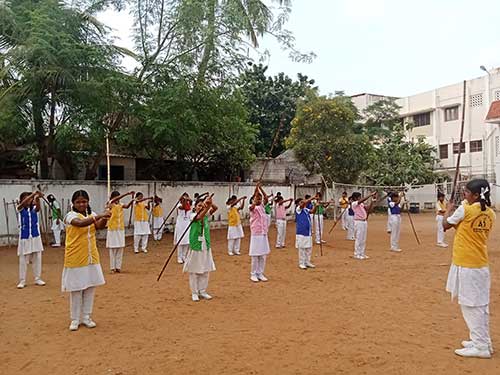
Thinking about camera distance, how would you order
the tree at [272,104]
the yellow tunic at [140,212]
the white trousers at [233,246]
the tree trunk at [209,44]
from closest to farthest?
the yellow tunic at [140,212], the white trousers at [233,246], the tree trunk at [209,44], the tree at [272,104]

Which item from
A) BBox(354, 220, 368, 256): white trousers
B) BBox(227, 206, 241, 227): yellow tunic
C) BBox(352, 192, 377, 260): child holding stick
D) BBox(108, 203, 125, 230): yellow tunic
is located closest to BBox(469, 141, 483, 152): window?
BBox(352, 192, 377, 260): child holding stick

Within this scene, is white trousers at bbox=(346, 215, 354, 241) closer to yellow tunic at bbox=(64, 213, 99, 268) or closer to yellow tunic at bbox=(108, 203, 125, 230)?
yellow tunic at bbox=(108, 203, 125, 230)

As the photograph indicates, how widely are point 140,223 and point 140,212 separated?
1.64ft

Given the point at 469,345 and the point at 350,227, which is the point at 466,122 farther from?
the point at 469,345

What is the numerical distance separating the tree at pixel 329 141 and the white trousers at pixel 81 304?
67.2 feet

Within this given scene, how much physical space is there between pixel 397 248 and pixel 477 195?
31.7ft

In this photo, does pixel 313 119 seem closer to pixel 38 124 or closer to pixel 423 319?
pixel 38 124

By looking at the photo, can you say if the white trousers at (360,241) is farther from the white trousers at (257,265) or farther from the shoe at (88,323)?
the shoe at (88,323)

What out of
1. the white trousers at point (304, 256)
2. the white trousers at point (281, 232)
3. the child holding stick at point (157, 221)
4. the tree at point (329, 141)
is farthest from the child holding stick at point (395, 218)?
the tree at point (329, 141)

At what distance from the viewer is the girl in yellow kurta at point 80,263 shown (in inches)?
254

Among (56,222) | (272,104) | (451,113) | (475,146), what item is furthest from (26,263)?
(451,113)

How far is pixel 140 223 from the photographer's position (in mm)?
14062

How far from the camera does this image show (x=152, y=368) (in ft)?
16.6

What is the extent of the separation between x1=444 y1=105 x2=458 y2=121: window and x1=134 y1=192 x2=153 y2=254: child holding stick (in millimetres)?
28505
